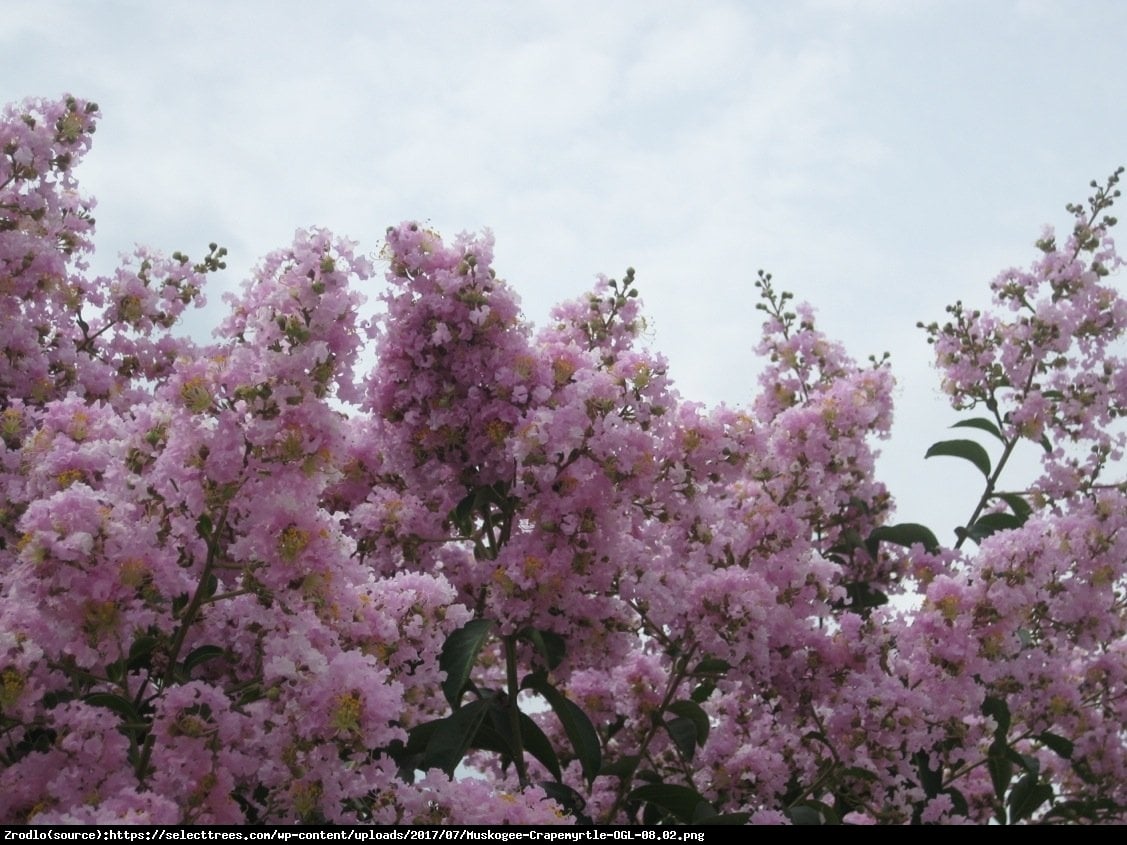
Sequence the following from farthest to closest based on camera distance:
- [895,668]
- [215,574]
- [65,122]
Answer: [65,122], [895,668], [215,574]

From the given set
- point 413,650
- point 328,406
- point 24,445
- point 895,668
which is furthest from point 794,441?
point 24,445

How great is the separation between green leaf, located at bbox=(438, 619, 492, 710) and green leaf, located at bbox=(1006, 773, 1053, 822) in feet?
8.40

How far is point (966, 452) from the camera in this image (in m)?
4.90

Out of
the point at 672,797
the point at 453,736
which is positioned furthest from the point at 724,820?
the point at 453,736

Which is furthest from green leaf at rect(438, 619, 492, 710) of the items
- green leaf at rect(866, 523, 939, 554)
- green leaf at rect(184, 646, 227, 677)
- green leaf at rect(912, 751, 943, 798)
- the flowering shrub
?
green leaf at rect(866, 523, 939, 554)

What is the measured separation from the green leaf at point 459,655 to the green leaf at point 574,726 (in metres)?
0.29

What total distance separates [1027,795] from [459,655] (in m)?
2.68

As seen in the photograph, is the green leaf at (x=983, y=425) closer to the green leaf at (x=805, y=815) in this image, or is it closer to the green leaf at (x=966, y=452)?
the green leaf at (x=966, y=452)

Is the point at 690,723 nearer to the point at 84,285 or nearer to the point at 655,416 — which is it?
the point at 655,416

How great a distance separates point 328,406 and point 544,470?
0.81 metres

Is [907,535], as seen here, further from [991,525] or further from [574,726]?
[574,726]

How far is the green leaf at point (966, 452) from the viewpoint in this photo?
4.88 meters

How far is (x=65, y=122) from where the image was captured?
4125mm

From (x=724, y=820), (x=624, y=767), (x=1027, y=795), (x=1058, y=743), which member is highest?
(x=1058, y=743)
